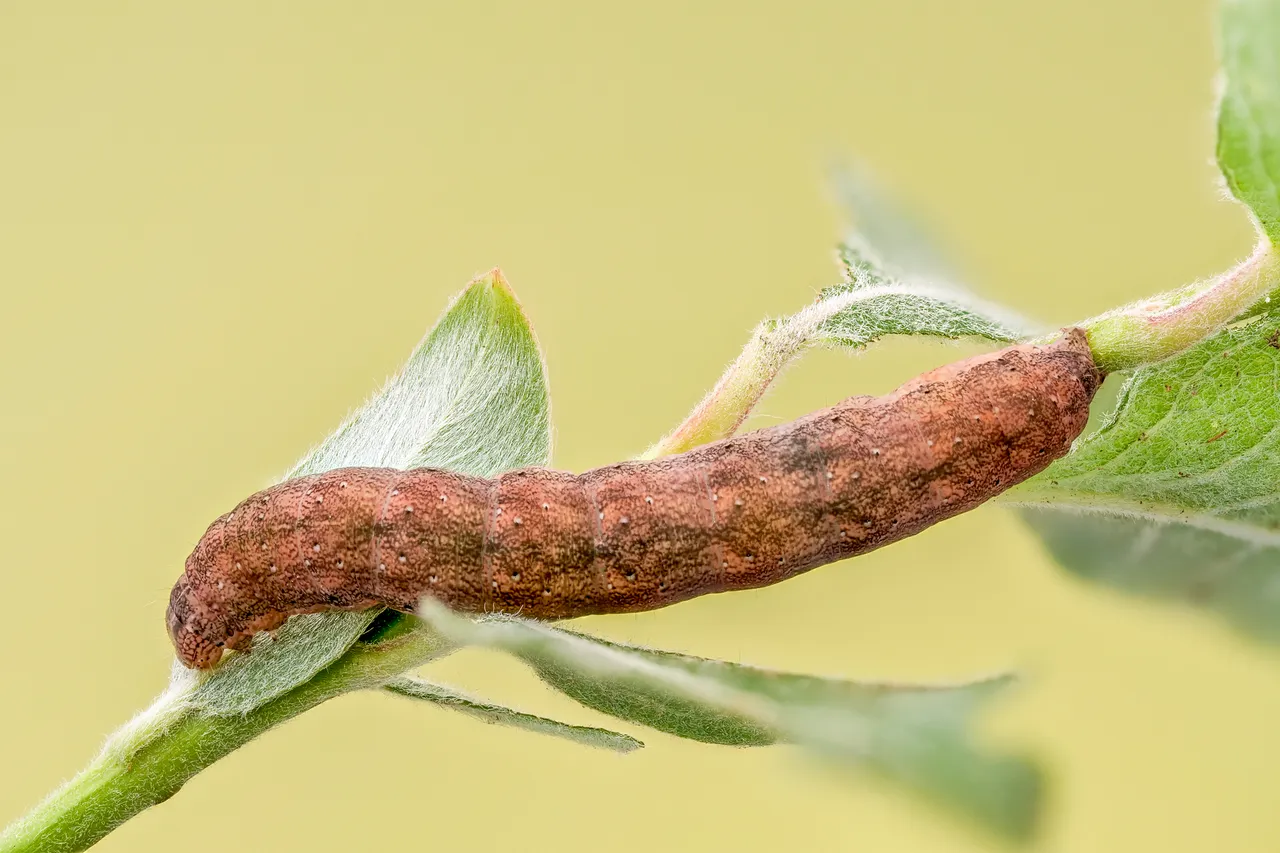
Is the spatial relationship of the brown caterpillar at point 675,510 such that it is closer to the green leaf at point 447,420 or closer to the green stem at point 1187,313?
the green leaf at point 447,420

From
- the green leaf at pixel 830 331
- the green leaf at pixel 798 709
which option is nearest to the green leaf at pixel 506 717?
the green leaf at pixel 798 709

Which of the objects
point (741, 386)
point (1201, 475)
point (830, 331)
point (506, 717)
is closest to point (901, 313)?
point (830, 331)

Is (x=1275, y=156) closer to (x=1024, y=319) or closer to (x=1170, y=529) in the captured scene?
(x=1024, y=319)

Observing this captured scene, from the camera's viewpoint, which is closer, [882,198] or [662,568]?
[662,568]

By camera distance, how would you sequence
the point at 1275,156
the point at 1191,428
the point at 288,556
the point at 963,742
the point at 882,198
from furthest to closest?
the point at 882,198
the point at 288,556
the point at 1191,428
the point at 1275,156
the point at 963,742

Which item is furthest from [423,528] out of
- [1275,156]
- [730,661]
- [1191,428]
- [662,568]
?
[1275,156]

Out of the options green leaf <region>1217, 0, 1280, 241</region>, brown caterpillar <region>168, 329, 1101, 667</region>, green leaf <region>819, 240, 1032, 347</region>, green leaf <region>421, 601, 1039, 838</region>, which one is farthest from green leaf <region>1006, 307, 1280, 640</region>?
green leaf <region>421, 601, 1039, 838</region>
